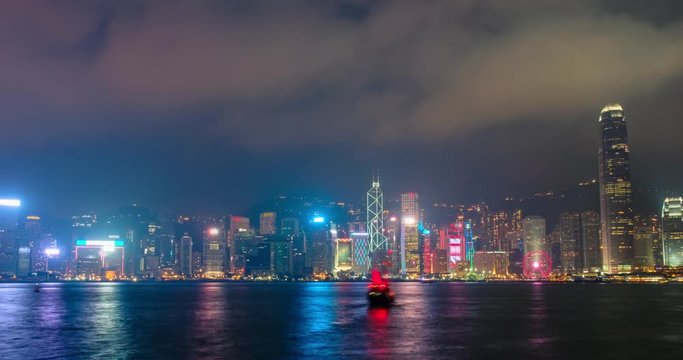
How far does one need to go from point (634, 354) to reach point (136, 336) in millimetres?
46829

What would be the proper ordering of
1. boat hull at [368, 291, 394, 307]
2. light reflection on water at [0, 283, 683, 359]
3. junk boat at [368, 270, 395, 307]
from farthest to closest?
junk boat at [368, 270, 395, 307] < boat hull at [368, 291, 394, 307] < light reflection on water at [0, 283, 683, 359]

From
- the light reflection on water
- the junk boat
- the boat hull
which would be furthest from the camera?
the junk boat

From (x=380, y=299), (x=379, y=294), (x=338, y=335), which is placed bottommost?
(x=380, y=299)

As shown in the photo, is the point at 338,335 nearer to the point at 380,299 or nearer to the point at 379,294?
the point at 380,299

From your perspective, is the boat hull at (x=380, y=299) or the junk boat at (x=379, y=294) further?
the junk boat at (x=379, y=294)

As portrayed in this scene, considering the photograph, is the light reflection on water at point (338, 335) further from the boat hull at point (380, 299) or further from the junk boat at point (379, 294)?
the junk boat at point (379, 294)

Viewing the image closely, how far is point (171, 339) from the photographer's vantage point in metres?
66.1

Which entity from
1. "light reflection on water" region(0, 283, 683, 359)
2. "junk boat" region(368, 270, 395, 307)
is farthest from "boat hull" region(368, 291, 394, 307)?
"light reflection on water" region(0, 283, 683, 359)

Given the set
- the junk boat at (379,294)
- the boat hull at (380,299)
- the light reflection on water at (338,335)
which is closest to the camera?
the light reflection on water at (338,335)

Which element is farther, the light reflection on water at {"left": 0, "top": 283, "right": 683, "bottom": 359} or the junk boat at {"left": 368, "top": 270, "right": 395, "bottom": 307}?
the junk boat at {"left": 368, "top": 270, "right": 395, "bottom": 307}

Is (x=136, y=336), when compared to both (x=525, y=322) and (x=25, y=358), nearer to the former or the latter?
(x=25, y=358)

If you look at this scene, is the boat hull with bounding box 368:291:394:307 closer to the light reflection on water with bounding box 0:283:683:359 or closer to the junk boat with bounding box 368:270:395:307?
the junk boat with bounding box 368:270:395:307

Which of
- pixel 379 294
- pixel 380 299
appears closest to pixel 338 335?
pixel 380 299

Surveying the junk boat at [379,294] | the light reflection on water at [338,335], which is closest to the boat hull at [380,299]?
the junk boat at [379,294]
